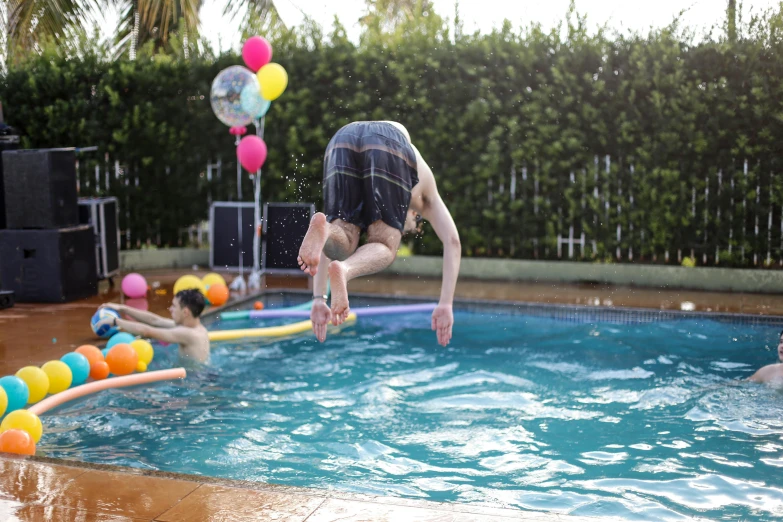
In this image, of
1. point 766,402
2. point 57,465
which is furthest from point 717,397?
point 57,465

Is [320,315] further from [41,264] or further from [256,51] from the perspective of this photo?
[256,51]

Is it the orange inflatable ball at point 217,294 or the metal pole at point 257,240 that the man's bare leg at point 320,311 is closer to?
the orange inflatable ball at point 217,294

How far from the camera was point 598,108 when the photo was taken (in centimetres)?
1141

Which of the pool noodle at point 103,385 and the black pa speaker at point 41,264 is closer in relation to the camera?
the pool noodle at point 103,385

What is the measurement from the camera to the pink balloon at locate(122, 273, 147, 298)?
9.52 meters

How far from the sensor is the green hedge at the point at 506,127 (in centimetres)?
1090

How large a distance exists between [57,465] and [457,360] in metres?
4.59

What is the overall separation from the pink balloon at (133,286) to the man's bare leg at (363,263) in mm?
5973

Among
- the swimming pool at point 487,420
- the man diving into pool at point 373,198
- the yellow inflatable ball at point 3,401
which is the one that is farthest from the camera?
the yellow inflatable ball at point 3,401

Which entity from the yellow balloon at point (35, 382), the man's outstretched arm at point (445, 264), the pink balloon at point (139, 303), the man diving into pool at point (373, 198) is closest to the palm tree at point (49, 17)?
the pink balloon at point (139, 303)

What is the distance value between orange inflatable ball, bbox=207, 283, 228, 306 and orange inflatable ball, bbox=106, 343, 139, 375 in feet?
9.18

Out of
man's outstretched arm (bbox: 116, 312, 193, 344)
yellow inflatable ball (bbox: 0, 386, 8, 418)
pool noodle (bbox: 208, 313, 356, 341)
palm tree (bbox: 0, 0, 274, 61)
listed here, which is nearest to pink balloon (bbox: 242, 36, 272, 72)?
pool noodle (bbox: 208, 313, 356, 341)

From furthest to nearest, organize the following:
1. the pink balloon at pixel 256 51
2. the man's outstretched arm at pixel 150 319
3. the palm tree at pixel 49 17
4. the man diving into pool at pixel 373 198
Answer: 1. the palm tree at pixel 49 17
2. the pink balloon at pixel 256 51
3. the man's outstretched arm at pixel 150 319
4. the man diving into pool at pixel 373 198

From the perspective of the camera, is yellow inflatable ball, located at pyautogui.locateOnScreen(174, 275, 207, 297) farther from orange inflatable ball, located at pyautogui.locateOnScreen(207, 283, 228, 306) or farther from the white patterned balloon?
the white patterned balloon
